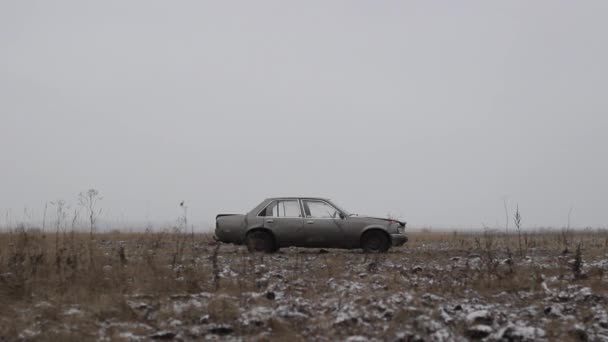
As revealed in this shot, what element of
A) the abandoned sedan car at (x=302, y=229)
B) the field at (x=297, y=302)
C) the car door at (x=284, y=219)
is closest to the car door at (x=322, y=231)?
the abandoned sedan car at (x=302, y=229)

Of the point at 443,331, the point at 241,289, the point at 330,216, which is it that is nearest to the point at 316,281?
the point at 241,289

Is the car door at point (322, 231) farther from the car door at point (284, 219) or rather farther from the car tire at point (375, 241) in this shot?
the car tire at point (375, 241)

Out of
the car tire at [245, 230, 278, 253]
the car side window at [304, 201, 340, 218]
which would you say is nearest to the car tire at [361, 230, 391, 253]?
the car side window at [304, 201, 340, 218]

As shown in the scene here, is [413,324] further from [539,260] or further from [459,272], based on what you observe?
[539,260]

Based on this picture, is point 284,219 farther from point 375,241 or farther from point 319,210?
point 375,241

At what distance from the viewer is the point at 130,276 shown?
10438 mm

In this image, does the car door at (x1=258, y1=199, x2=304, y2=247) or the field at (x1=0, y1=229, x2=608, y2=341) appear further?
the car door at (x1=258, y1=199, x2=304, y2=247)

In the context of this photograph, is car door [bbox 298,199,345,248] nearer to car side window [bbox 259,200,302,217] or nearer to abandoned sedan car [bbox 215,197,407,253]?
abandoned sedan car [bbox 215,197,407,253]

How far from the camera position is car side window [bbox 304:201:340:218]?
16.2m

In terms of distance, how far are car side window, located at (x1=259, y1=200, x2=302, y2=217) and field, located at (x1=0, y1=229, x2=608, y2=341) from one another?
163 inches

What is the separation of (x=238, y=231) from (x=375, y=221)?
3928 mm

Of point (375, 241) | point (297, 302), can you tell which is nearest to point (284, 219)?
point (375, 241)

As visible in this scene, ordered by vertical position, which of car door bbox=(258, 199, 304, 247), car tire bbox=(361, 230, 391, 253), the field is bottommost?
the field

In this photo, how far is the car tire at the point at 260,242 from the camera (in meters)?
15.8
